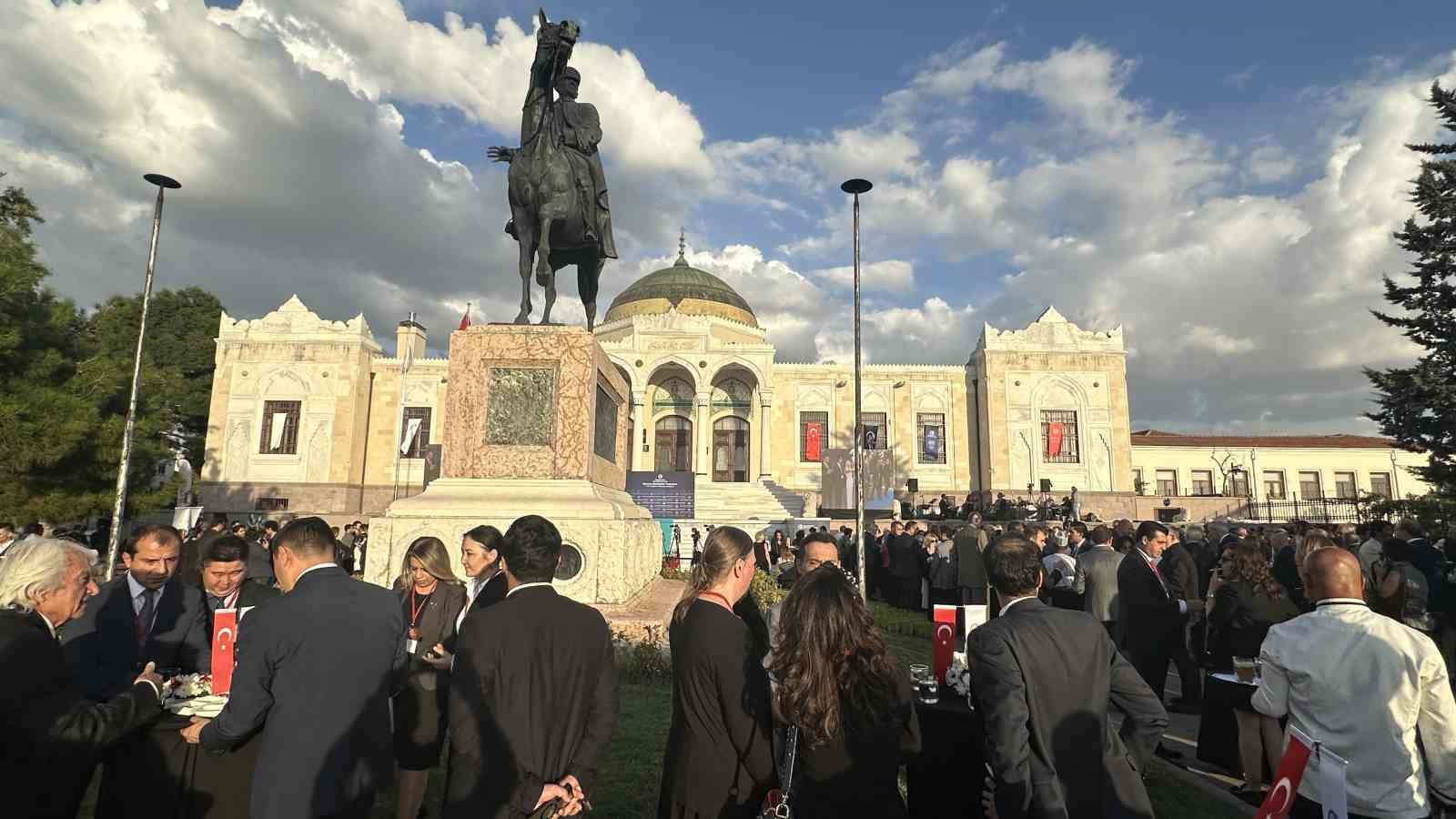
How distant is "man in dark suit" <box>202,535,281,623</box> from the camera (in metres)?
3.75

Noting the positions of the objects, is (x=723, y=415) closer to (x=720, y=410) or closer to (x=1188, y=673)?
(x=720, y=410)

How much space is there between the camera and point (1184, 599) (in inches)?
291

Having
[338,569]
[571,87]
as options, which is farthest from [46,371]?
[338,569]

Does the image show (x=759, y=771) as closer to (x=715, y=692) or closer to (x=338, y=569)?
(x=715, y=692)

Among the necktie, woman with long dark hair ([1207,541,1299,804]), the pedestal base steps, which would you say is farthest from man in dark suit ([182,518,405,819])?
woman with long dark hair ([1207,541,1299,804])

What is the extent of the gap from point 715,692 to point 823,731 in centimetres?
42

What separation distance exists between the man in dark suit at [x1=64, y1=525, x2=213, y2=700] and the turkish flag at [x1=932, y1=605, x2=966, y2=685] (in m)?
3.48

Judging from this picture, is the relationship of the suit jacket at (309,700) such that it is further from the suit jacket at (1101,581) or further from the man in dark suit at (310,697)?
the suit jacket at (1101,581)

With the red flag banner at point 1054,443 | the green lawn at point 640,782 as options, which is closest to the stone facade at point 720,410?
the red flag banner at point 1054,443

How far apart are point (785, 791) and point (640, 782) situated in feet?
8.67

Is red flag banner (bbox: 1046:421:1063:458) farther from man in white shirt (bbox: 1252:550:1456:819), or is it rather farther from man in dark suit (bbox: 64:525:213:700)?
man in dark suit (bbox: 64:525:213:700)

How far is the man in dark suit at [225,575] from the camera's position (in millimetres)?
3754

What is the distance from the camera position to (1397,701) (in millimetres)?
2705

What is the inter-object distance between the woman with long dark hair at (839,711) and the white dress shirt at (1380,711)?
5.27 ft
